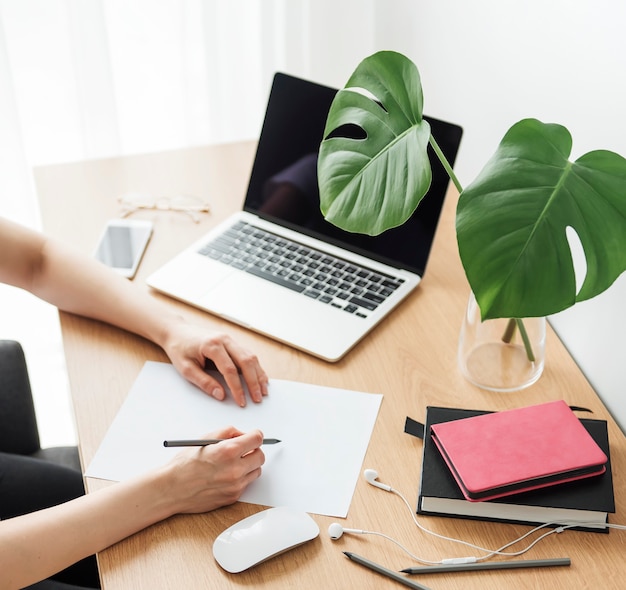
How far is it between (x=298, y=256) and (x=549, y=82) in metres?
0.45

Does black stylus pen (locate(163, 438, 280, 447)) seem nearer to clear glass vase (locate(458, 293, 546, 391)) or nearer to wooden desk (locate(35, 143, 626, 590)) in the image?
wooden desk (locate(35, 143, 626, 590))

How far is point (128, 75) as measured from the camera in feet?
6.34

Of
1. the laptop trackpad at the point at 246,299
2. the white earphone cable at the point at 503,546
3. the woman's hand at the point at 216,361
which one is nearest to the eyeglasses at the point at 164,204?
the laptop trackpad at the point at 246,299

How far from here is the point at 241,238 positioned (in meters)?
1.29

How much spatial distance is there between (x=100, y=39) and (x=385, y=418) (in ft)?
4.21

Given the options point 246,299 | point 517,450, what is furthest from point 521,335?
point 246,299

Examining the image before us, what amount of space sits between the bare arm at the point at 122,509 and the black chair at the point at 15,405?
39cm

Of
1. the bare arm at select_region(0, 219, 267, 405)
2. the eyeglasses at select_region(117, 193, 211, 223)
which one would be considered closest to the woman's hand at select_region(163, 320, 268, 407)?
the bare arm at select_region(0, 219, 267, 405)

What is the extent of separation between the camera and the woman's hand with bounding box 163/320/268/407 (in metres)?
1.00

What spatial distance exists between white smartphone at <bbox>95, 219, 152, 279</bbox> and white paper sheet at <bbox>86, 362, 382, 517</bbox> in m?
0.25

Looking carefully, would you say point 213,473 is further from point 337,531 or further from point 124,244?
point 124,244

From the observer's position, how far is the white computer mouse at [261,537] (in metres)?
0.78

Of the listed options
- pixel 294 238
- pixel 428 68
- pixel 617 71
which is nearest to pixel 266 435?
pixel 294 238

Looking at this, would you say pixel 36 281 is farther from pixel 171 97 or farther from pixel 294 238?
pixel 171 97
